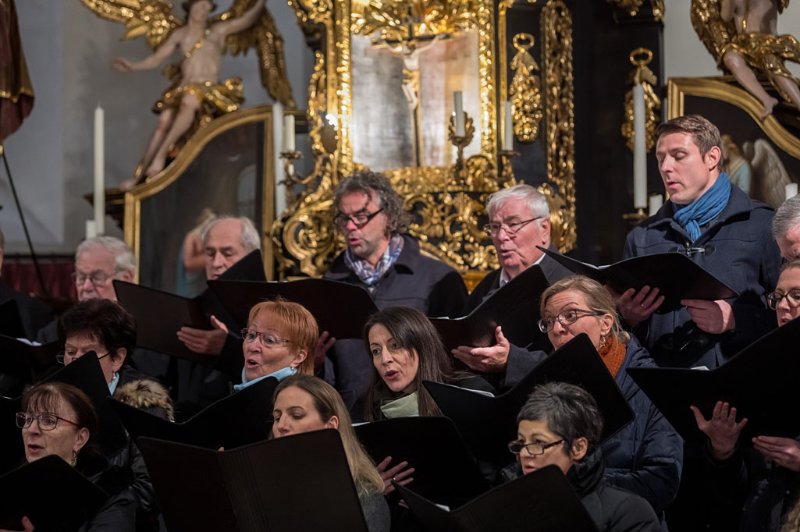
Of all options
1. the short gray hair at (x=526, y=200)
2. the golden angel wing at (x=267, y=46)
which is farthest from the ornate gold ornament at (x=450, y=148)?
the short gray hair at (x=526, y=200)

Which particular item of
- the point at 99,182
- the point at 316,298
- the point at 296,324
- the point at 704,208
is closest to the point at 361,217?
the point at 316,298

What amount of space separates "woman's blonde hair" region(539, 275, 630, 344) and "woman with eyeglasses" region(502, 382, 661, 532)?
0.53 metres

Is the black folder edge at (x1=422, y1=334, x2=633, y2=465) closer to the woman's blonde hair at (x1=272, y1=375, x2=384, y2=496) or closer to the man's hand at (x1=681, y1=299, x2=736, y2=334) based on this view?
the woman's blonde hair at (x1=272, y1=375, x2=384, y2=496)

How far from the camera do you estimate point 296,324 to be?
466 centimetres

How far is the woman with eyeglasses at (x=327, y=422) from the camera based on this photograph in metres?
3.98

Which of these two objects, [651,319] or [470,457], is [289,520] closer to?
[470,457]

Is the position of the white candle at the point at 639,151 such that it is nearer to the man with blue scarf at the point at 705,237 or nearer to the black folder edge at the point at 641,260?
the man with blue scarf at the point at 705,237

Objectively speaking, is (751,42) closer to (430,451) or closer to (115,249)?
(115,249)

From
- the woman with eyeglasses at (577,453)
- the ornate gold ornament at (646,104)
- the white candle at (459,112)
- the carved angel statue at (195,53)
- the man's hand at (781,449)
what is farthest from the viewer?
the carved angel statue at (195,53)

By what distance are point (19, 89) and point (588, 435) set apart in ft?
16.2

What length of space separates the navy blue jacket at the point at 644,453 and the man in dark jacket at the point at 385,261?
1.30 m

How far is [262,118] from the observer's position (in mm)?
7535

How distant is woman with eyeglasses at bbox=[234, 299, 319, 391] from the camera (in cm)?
462

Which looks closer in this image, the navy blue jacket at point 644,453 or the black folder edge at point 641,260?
the navy blue jacket at point 644,453
